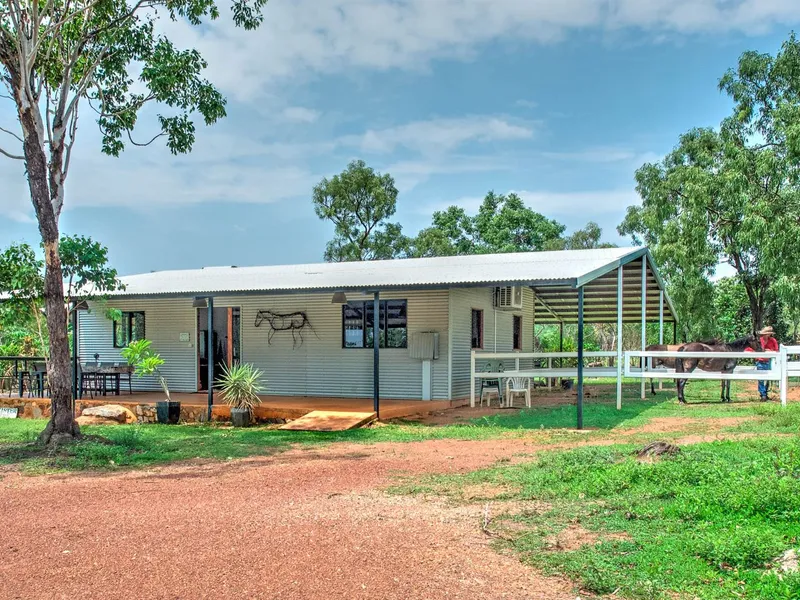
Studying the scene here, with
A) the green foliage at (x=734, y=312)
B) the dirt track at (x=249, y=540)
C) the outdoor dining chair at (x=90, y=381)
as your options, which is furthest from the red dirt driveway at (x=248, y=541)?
the green foliage at (x=734, y=312)

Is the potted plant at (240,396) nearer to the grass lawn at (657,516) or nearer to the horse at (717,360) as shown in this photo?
the grass lawn at (657,516)

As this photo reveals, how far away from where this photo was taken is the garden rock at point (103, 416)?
47.0 ft

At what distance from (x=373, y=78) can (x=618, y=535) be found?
60.5 feet

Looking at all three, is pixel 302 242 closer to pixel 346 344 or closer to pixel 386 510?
pixel 346 344

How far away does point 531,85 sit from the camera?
74.9ft

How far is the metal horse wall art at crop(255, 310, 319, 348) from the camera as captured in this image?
16812 mm

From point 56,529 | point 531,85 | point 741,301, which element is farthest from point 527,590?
point 741,301

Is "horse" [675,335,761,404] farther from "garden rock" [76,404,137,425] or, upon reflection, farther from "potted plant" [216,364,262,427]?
"garden rock" [76,404,137,425]

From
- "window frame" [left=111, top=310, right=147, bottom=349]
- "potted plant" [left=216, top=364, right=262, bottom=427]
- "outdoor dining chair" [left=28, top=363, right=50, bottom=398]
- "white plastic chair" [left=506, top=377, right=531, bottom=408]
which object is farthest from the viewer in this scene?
"window frame" [left=111, top=310, right=147, bottom=349]

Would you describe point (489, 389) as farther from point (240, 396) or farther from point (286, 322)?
point (240, 396)

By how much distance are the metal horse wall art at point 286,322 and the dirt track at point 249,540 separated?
27.2 feet

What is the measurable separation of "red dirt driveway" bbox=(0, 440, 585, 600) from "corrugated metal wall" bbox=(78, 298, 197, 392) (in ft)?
31.9

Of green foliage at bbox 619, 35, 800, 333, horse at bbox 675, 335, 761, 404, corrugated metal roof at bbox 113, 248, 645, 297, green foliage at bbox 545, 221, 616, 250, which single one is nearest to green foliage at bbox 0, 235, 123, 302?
corrugated metal roof at bbox 113, 248, 645, 297

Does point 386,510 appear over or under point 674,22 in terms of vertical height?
under
